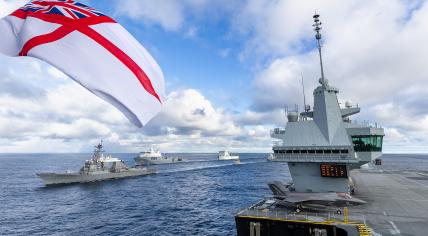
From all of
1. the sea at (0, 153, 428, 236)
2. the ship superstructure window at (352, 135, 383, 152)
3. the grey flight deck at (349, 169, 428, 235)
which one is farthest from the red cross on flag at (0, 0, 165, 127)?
the ship superstructure window at (352, 135, 383, 152)

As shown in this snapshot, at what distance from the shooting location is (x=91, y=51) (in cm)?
860

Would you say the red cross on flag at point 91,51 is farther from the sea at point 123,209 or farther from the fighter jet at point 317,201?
the sea at point 123,209

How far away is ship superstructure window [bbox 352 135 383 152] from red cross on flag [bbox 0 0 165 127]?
40.8m

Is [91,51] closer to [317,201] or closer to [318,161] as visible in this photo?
[317,201]

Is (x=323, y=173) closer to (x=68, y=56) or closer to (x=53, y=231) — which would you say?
(x=68, y=56)

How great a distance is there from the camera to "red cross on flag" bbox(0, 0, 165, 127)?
8062mm

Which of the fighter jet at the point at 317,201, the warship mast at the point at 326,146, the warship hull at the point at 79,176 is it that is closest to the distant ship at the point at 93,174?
the warship hull at the point at 79,176

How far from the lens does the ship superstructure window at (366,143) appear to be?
4147cm

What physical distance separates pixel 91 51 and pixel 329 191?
41143 mm

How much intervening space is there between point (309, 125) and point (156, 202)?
134 feet

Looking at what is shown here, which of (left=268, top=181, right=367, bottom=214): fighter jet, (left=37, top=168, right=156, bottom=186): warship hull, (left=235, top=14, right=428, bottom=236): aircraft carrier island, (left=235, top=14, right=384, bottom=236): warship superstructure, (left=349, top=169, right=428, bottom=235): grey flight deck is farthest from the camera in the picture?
(left=37, top=168, right=156, bottom=186): warship hull

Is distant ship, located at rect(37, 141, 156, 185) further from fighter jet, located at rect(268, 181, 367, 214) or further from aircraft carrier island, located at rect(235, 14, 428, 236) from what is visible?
fighter jet, located at rect(268, 181, 367, 214)

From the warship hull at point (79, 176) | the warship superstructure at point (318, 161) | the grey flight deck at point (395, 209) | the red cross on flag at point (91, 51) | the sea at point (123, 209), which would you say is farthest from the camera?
the warship hull at point (79, 176)

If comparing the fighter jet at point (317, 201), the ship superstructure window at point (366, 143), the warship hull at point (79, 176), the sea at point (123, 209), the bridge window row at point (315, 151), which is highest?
the ship superstructure window at point (366, 143)
